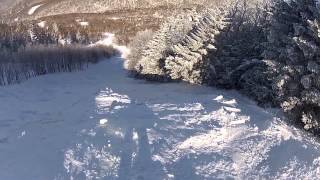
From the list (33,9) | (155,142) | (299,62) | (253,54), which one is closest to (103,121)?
(155,142)

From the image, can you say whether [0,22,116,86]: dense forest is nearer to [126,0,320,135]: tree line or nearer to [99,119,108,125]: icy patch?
[126,0,320,135]: tree line

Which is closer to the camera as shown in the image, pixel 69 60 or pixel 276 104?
pixel 276 104

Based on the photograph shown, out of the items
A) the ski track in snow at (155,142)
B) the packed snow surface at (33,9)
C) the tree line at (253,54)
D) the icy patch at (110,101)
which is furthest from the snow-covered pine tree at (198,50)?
the packed snow surface at (33,9)

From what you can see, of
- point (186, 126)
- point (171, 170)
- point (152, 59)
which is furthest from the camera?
point (152, 59)

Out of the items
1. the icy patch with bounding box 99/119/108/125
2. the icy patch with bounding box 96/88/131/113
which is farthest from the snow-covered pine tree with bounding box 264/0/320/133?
the icy patch with bounding box 96/88/131/113

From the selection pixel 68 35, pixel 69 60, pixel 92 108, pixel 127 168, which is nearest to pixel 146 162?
pixel 127 168

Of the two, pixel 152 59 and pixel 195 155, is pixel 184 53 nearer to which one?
pixel 152 59

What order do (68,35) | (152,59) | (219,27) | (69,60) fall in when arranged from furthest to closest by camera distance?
(68,35) < (69,60) < (152,59) < (219,27)
